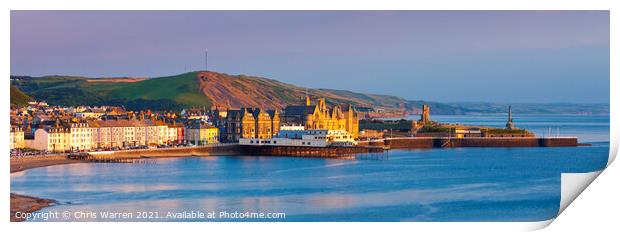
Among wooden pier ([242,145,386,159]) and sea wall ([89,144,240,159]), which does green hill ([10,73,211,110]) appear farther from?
wooden pier ([242,145,386,159])

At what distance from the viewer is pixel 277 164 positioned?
25.2 metres

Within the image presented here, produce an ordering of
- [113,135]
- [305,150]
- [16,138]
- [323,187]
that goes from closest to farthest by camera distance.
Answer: [323,187] < [16,138] < [113,135] < [305,150]

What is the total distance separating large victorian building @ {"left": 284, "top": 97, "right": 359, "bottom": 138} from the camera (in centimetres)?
3488

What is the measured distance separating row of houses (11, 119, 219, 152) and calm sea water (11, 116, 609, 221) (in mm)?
2460

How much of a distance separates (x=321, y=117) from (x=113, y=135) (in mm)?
8004

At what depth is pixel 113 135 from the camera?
2898 cm

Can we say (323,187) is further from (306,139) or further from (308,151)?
(306,139)

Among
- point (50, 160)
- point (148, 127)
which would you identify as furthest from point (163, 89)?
point (50, 160)

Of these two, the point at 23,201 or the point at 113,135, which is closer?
the point at 23,201

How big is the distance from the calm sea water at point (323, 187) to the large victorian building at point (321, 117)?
770 centimetres

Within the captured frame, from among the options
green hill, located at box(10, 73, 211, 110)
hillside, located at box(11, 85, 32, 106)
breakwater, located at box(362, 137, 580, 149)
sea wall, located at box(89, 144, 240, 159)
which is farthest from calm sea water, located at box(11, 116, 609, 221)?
green hill, located at box(10, 73, 211, 110)

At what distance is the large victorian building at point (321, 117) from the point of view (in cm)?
3488

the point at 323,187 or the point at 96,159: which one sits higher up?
the point at 96,159
